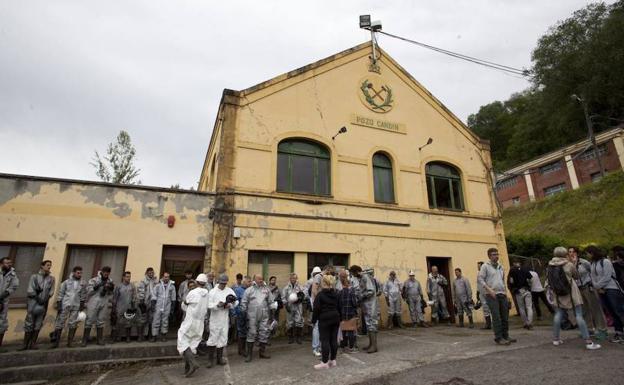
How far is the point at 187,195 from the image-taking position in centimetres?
1066

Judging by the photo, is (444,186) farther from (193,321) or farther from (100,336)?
(100,336)

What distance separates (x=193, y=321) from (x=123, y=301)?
3.31 metres

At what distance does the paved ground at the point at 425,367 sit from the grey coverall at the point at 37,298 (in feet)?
6.40

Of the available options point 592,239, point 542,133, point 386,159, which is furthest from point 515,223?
point 386,159

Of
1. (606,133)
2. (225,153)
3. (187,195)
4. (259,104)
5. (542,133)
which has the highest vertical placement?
(542,133)

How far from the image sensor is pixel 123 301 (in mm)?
9008

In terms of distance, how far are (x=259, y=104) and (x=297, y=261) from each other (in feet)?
18.6

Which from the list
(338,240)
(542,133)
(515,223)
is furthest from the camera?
(542,133)

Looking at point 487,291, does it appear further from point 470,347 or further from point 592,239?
point 592,239

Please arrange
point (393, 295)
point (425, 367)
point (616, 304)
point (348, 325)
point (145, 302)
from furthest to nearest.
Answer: point (393, 295)
point (145, 302)
point (348, 325)
point (616, 304)
point (425, 367)

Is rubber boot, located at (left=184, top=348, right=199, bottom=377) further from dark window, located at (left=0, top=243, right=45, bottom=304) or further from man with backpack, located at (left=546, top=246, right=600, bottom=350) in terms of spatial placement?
man with backpack, located at (left=546, top=246, right=600, bottom=350)

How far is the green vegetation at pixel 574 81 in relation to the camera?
29.1 m

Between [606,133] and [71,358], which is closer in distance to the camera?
[71,358]

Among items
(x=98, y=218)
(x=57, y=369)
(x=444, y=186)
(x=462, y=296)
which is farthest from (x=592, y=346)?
(x=98, y=218)
